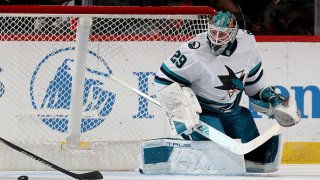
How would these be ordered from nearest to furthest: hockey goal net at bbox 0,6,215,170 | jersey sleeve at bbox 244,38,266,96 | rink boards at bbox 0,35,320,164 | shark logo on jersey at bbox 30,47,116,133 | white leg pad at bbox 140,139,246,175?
white leg pad at bbox 140,139,246,175 → jersey sleeve at bbox 244,38,266,96 → hockey goal net at bbox 0,6,215,170 → shark logo on jersey at bbox 30,47,116,133 → rink boards at bbox 0,35,320,164

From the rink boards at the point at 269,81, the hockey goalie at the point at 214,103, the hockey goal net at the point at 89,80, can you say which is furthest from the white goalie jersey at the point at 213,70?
the rink boards at the point at 269,81

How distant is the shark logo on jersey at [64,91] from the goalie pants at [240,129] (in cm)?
116

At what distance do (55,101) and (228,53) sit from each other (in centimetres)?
148

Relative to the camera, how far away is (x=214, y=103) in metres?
5.23

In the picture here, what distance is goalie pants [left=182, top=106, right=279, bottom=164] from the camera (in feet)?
16.8

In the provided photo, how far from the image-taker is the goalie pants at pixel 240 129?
5125 millimetres

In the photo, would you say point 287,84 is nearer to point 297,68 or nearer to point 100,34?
point 297,68

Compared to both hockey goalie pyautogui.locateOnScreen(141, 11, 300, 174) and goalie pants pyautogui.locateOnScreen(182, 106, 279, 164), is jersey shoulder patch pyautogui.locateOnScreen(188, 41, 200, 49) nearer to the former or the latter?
hockey goalie pyautogui.locateOnScreen(141, 11, 300, 174)

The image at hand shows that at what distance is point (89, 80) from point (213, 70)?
1.36 meters

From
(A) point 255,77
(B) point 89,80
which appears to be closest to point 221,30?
(A) point 255,77

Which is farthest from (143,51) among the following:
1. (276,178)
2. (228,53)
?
(276,178)

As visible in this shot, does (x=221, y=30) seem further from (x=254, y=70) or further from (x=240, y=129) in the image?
(x=240, y=129)

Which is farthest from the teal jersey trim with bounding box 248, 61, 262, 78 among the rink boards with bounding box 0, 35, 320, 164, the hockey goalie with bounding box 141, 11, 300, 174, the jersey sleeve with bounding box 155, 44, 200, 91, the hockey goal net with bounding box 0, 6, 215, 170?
the rink boards with bounding box 0, 35, 320, 164

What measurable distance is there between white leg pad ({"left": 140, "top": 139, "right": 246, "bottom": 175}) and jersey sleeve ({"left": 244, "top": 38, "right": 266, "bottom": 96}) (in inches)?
19.3
